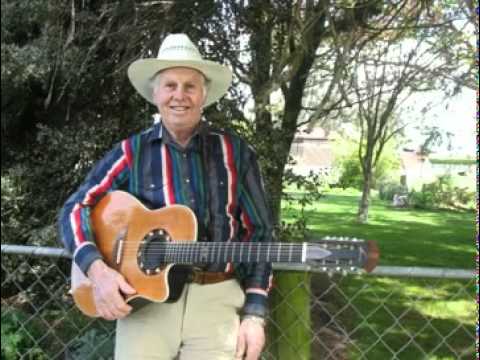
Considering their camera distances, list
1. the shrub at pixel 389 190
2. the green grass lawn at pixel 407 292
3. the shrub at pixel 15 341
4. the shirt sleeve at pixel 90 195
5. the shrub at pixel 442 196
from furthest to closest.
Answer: the shrub at pixel 389 190
the shrub at pixel 442 196
the green grass lawn at pixel 407 292
the shrub at pixel 15 341
the shirt sleeve at pixel 90 195

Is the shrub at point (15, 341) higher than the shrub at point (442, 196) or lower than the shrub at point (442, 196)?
lower

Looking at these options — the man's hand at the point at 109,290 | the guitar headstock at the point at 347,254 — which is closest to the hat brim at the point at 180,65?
the man's hand at the point at 109,290

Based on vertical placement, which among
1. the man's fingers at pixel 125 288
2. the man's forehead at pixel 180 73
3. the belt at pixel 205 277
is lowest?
the man's fingers at pixel 125 288

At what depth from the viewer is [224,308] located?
202 centimetres

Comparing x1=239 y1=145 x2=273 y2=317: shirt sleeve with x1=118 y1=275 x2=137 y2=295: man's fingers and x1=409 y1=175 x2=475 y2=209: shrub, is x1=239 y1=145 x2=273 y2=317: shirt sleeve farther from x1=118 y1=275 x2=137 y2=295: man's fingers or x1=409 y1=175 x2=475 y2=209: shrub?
x1=409 y1=175 x2=475 y2=209: shrub

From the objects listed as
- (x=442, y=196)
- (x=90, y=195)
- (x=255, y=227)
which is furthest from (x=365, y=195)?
(x=90, y=195)

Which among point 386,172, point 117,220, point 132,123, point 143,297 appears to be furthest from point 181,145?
point 386,172

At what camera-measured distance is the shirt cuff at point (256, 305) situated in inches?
78.2

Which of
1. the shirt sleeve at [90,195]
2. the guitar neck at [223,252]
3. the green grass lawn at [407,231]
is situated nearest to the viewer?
the guitar neck at [223,252]

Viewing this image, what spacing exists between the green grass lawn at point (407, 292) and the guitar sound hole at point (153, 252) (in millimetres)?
1034

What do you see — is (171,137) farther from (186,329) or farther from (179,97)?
(186,329)

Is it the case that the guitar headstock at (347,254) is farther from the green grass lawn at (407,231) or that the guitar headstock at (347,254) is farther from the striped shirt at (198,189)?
the green grass lawn at (407,231)

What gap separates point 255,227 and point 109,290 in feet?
1.89

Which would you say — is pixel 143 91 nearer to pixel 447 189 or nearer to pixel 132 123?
pixel 132 123
